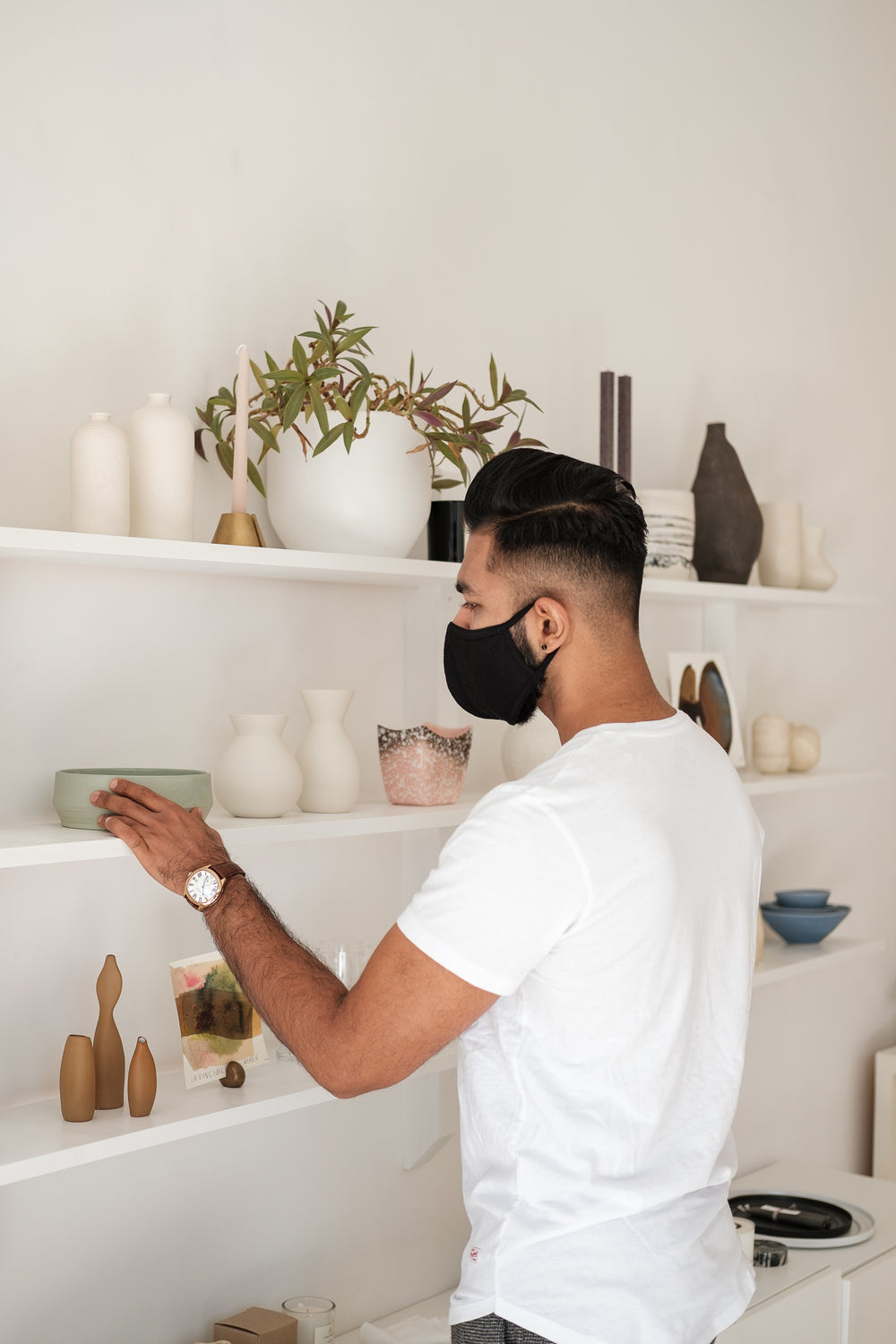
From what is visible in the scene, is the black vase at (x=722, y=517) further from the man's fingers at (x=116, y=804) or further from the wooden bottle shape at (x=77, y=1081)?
the wooden bottle shape at (x=77, y=1081)

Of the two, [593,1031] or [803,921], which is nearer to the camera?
[593,1031]

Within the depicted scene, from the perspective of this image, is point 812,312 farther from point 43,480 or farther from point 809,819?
point 43,480

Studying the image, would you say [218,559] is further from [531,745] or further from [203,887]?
[531,745]

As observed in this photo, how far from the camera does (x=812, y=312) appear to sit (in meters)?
3.00

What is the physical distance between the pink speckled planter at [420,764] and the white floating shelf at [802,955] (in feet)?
2.72

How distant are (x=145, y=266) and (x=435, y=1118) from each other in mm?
1378

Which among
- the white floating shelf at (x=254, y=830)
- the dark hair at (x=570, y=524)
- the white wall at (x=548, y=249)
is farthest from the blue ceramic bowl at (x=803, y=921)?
the dark hair at (x=570, y=524)

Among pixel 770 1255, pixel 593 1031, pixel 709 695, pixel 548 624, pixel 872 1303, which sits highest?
pixel 548 624

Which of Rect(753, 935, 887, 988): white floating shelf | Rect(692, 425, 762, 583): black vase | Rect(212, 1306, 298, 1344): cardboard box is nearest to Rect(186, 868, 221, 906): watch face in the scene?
Rect(212, 1306, 298, 1344): cardboard box

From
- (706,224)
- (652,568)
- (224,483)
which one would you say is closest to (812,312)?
(706,224)

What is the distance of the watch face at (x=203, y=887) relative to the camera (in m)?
1.37

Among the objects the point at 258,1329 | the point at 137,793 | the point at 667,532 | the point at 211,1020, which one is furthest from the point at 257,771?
the point at 667,532

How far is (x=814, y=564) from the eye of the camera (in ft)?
8.70

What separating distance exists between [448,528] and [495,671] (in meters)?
0.55
